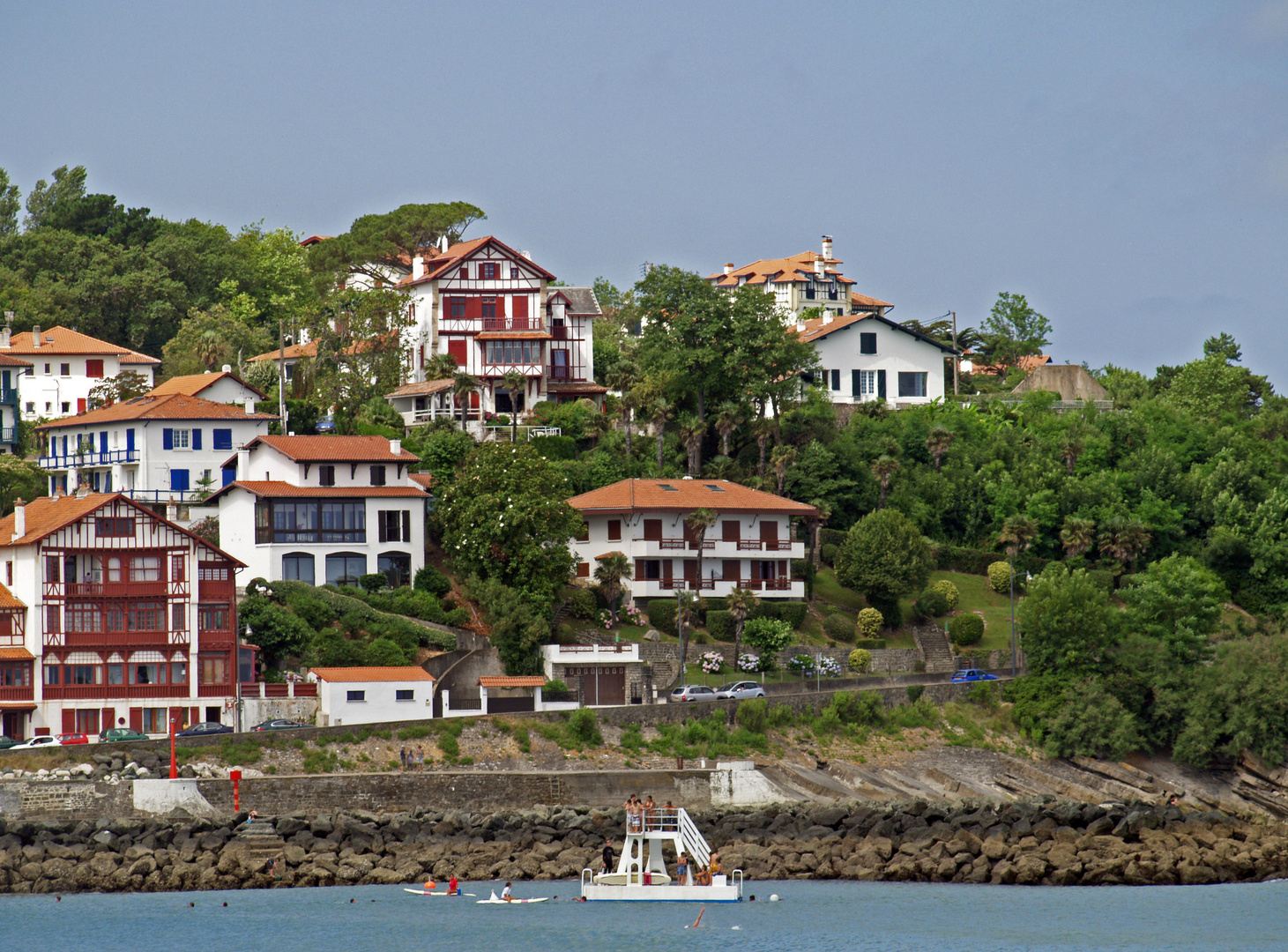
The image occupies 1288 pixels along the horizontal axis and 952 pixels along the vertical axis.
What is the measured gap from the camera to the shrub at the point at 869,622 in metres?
81.4

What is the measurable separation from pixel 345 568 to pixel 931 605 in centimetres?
2587

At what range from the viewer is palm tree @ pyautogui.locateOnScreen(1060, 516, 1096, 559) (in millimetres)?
89438

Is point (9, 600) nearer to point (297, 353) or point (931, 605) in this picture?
point (297, 353)

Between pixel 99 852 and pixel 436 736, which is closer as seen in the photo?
pixel 99 852

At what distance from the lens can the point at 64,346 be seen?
100500 millimetres

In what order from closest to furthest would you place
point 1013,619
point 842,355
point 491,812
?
point 491,812 → point 1013,619 → point 842,355

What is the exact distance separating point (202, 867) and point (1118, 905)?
2672 cm

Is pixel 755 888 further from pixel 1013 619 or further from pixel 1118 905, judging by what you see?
pixel 1013 619

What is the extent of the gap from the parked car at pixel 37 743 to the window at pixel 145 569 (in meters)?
7.17

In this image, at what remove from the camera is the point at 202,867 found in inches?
2175

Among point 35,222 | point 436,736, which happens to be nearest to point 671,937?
point 436,736

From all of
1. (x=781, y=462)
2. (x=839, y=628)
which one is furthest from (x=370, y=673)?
(x=781, y=462)

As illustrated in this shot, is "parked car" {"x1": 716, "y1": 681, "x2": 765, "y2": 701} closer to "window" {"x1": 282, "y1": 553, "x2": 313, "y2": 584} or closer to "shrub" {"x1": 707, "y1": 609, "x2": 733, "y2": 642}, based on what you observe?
"shrub" {"x1": 707, "y1": 609, "x2": 733, "y2": 642}

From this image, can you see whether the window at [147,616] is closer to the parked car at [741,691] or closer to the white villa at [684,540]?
the white villa at [684,540]
